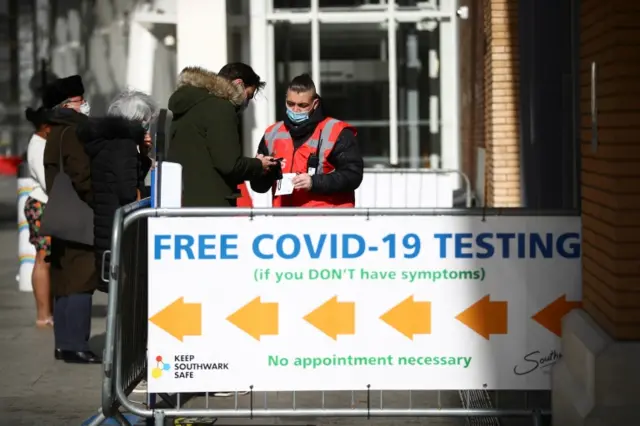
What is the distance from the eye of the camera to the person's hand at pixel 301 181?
24.1 feet

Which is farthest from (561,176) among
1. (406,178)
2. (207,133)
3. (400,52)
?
(400,52)

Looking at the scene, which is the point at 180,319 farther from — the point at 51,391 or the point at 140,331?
the point at 51,391

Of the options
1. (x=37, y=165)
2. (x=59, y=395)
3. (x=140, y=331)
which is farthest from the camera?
(x=37, y=165)

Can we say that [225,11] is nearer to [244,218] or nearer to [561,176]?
[561,176]

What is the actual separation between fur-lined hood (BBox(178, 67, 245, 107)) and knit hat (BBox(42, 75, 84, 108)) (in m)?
1.87

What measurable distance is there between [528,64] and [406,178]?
165 inches

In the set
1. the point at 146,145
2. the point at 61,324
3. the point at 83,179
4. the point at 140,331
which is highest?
the point at 146,145

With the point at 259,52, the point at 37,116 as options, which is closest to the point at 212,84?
the point at 37,116

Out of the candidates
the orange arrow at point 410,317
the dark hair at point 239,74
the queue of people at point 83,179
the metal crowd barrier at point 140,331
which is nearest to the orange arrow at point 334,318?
the orange arrow at point 410,317

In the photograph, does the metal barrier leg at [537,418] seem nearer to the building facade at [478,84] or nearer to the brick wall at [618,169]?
the building facade at [478,84]

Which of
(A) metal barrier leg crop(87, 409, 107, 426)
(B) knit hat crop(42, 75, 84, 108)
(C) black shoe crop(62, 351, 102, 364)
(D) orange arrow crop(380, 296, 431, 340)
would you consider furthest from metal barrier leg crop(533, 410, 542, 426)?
(B) knit hat crop(42, 75, 84, 108)

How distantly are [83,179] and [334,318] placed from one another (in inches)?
127

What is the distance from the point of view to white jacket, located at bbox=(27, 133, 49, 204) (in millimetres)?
10203

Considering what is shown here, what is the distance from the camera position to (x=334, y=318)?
20.4 feet
